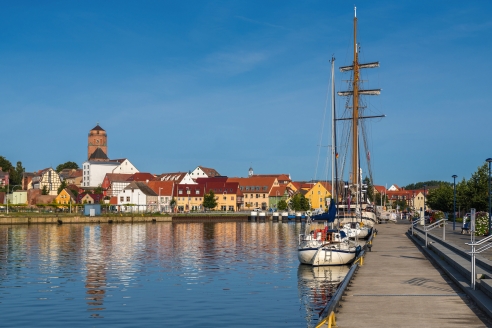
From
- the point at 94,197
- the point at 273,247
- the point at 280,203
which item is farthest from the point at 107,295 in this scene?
the point at 94,197

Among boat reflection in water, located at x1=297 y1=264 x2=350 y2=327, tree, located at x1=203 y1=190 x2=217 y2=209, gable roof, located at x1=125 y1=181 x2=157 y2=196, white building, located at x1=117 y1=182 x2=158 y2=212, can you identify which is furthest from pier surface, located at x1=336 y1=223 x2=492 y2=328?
gable roof, located at x1=125 y1=181 x2=157 y2=196

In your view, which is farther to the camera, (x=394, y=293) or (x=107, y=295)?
(x=107, y=295)

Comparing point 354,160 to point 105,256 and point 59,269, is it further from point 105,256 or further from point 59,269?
point 59,269

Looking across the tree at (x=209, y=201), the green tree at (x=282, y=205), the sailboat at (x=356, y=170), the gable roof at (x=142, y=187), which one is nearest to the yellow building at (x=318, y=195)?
the green tree at (x=282, y=205)

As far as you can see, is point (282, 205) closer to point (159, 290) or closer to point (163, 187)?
point (163, 187)

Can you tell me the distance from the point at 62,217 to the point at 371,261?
105 metres

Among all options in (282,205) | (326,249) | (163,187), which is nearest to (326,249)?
(326,249)

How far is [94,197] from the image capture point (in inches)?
7697

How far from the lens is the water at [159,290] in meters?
23.1

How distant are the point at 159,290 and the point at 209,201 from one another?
14088 cm

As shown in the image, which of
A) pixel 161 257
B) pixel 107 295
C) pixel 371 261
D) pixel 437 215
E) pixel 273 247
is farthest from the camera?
pixel 437 215

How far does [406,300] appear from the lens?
63.2 ft

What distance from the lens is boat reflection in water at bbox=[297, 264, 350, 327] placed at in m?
24.8

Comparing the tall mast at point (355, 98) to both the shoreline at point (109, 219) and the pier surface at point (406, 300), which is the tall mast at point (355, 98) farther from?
the shoreline at point (109, 219)
